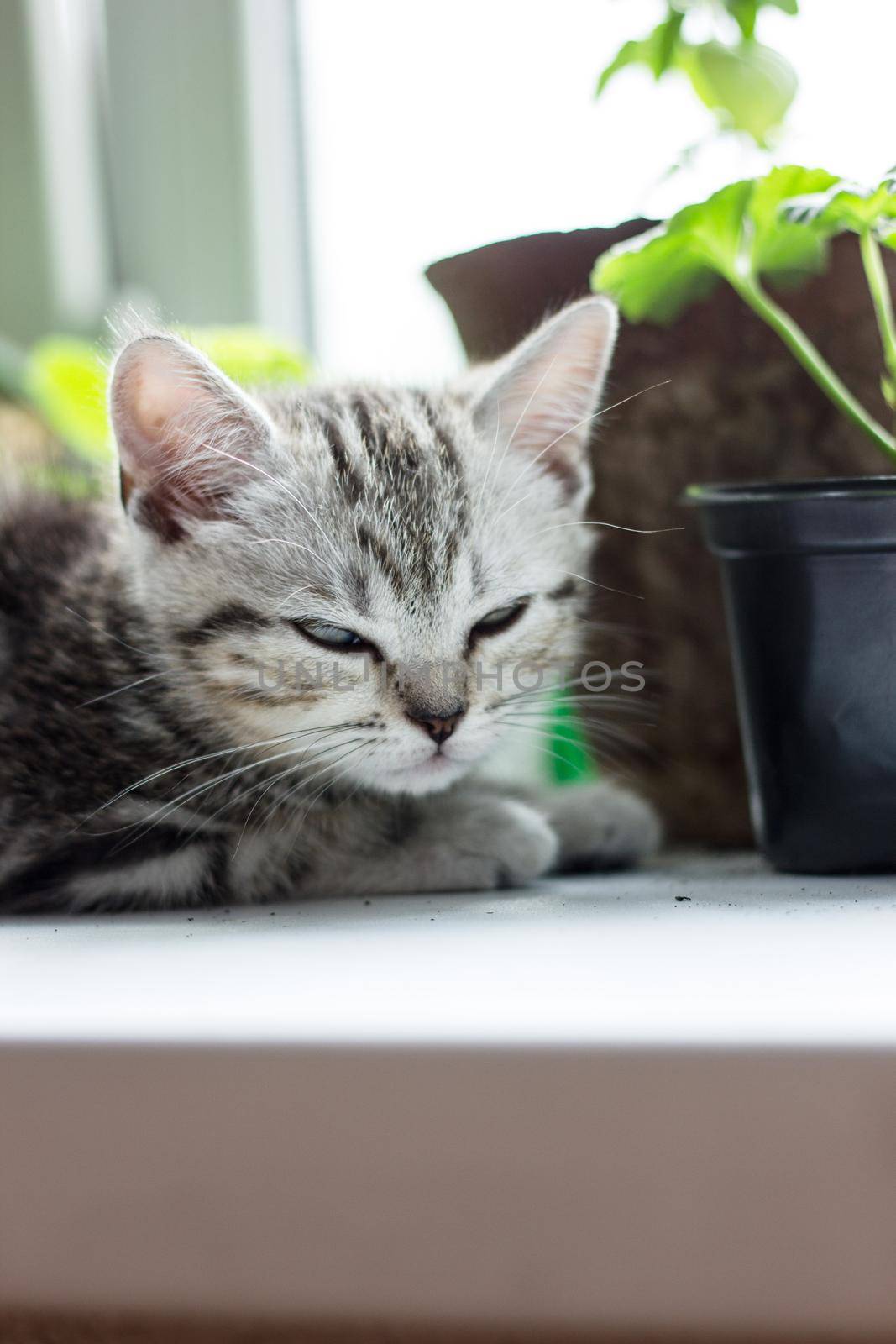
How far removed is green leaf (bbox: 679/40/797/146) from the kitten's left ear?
20cm

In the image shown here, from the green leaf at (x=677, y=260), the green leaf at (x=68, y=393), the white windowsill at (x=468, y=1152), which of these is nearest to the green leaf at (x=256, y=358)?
the green leaf at (x=68, y=393)

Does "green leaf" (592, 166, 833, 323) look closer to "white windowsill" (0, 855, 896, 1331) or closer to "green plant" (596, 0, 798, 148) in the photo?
"green plant" (596, 0, 798, 148)

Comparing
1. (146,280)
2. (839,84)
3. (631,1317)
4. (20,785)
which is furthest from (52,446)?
(631,1317)

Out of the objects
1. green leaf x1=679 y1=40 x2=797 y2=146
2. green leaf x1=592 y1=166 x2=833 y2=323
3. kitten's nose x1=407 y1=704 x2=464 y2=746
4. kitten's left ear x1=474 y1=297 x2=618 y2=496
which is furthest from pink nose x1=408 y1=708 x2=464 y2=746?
green leaf x1=679 y1=40 x2=797 y2=146

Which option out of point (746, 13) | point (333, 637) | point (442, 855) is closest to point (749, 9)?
point (746, 13)

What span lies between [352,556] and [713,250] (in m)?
0.35

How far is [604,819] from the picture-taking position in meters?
1.03

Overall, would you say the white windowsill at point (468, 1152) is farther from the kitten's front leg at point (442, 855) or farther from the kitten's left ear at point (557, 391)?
the kitten's left ear at point (557, 391)

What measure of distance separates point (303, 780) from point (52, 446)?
0.75 m

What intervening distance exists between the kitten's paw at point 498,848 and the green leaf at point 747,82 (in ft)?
1.98

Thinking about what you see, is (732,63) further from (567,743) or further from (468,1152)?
(468,1152)

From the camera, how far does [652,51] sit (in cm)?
96

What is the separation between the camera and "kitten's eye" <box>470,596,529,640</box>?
3.00 feet

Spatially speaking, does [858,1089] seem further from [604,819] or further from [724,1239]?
[604,819]
